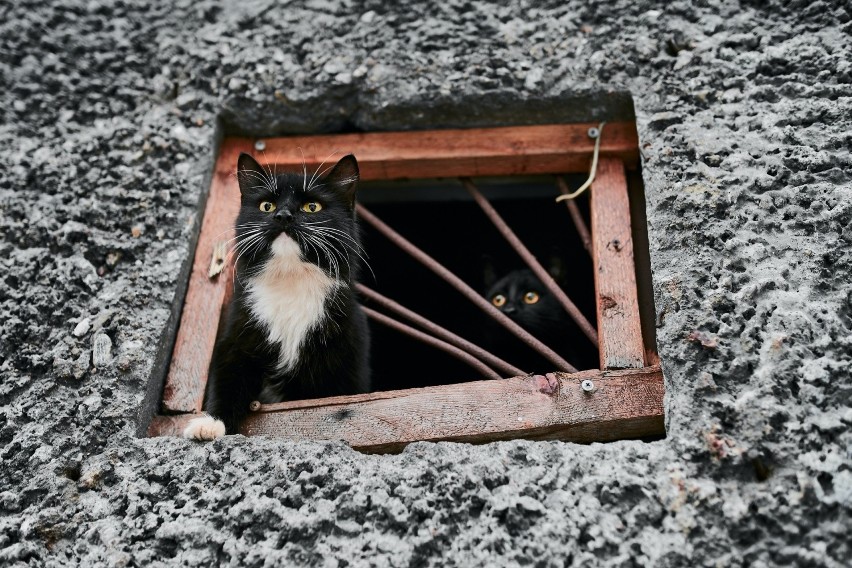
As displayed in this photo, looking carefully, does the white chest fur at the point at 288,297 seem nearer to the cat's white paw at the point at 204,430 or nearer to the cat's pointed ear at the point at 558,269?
the cat's white paw at the point at 204,430

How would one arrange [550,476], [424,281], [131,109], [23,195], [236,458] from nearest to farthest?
[550,476] < [236,458] < [23,195] < [131,109] < [424,281]

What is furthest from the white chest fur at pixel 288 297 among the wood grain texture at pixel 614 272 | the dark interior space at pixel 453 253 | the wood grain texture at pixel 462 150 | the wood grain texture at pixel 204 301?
the dark interior space at pixel 453 253

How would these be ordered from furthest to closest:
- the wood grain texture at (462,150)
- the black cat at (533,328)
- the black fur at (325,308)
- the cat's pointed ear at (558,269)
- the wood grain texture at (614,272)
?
the cat's pointed ear at (558,269) → the black cat at (533,328) → the wood grain texture at (462,150) → the black fur at (325,308) → the wood grain texture at (614,272)

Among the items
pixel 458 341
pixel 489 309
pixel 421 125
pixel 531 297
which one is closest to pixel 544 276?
pixel 489 309

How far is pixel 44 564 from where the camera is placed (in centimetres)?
223

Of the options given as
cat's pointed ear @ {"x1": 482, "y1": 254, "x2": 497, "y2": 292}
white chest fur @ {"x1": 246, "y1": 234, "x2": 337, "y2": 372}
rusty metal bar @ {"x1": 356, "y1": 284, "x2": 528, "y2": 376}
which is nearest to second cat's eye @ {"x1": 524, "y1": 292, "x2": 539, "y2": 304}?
cat's pointed ear @ {"x1": 482, "y1": 254, "x2": 497, "y2": 292}

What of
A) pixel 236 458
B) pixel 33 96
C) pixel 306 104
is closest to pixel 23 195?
pixel 33 96

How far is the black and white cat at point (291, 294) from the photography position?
287cm

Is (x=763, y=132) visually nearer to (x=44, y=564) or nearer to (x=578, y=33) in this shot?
(x=578, y=33)

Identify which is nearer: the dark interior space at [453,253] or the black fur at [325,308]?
the black fur at [325,308]

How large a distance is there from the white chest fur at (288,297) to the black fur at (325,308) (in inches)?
0.8

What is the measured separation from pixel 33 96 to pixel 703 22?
259 cm

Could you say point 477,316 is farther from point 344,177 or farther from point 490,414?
→ point 490,414

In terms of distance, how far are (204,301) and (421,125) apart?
106 centimetres
